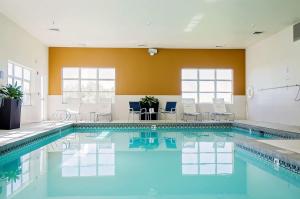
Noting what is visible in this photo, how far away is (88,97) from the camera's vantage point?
11.5m

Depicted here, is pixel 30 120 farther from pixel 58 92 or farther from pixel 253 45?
pixel 253 45

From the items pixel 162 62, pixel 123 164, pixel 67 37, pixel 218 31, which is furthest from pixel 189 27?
pixel 123 164

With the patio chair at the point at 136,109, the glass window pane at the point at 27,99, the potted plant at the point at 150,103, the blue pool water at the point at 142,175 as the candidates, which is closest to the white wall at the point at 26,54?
the glass window pane at the point at 27,99

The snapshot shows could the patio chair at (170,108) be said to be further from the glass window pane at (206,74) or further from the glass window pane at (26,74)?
the glass window pane at (26,74)

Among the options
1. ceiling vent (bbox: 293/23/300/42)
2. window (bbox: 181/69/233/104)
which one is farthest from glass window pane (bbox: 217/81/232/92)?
ceiling vent (bbox: 293/23/300/42)

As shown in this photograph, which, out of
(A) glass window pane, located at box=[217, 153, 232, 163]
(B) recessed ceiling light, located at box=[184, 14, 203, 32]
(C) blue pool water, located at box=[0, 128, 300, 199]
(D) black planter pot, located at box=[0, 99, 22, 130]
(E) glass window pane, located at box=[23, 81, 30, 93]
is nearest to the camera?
(C) blue pool water, located at box=[0, 128, 300, 199]

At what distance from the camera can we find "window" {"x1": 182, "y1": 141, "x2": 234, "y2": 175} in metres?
3.59

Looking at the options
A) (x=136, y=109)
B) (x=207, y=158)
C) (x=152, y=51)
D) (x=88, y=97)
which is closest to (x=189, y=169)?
(x=207, y=158)

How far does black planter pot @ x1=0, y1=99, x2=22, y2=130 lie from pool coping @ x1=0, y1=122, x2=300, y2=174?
88 centimetres

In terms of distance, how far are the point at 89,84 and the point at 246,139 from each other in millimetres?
7667

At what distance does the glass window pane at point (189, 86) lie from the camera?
38.5 ft

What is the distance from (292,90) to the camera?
8.27 m

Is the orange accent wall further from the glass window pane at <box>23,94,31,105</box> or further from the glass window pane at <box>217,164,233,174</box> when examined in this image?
the glass window pane at <box>217,164,233,174</box>

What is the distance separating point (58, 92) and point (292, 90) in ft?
26.7
